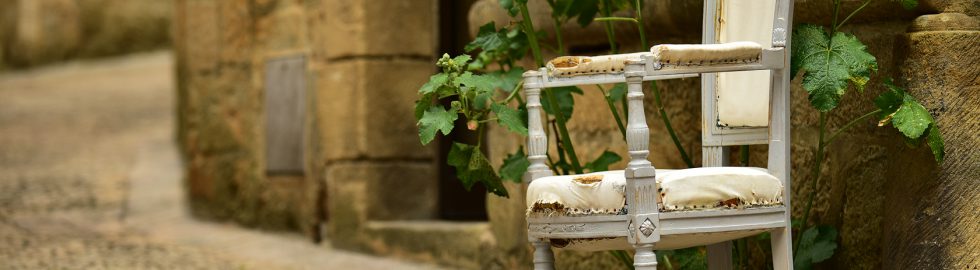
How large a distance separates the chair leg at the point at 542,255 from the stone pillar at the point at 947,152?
827 mm

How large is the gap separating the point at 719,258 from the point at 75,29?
12.7m

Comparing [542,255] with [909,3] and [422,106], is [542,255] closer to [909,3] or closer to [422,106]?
[422,106]

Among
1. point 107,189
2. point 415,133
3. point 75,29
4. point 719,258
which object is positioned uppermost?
point 75,29

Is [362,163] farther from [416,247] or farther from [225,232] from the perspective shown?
[225,232]

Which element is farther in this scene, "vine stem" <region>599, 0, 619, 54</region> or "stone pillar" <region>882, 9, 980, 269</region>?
"vine stem" <region>599, 0, 619, 54</region>

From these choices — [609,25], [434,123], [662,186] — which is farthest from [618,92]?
[662,186]

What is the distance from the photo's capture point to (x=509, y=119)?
3381 mm

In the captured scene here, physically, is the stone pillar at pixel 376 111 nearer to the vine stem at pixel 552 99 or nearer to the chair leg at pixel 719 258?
the vine stem at pixel 552 99

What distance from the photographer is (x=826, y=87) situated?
10.1 feet

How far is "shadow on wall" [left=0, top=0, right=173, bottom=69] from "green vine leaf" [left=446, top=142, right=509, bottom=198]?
12.2m

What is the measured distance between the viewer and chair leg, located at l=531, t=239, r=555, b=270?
10.2 feet

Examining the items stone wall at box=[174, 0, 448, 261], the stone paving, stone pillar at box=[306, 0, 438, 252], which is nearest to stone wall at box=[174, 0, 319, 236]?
stone wall at box=[174, 0, 448, 261]

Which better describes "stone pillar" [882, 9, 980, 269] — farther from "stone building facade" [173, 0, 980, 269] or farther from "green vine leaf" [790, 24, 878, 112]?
"green vine leaf" [790, 24, 878, 112]

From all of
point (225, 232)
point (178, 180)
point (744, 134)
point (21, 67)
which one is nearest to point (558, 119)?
point (744, 134)
